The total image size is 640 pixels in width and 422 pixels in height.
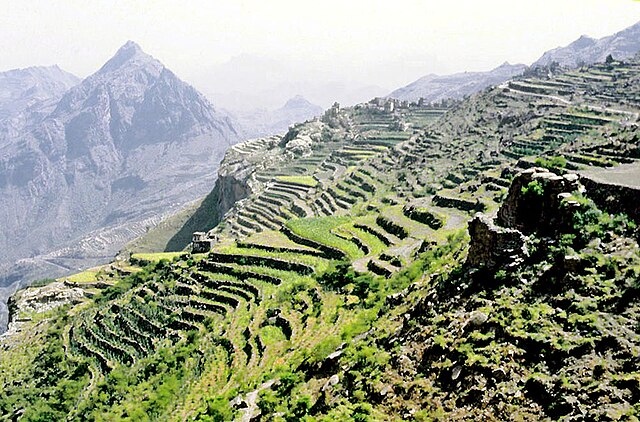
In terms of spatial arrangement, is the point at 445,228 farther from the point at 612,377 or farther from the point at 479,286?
the point at 612,377

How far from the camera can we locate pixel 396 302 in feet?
67.3

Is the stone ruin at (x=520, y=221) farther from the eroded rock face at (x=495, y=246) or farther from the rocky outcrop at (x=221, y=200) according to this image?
the rocky outcrop at (x=221, y=200)

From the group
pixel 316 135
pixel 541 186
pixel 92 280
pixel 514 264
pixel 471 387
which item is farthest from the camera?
pixel 316 135

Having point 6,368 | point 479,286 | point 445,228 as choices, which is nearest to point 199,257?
point 6,368

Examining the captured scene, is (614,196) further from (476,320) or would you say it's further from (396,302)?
(396,302)

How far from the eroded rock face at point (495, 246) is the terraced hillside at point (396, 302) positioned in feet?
0.21

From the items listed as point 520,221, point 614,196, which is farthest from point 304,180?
point 614,196

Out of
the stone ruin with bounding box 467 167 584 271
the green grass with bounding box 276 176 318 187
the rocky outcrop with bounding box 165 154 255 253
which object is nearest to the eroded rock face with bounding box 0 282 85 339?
the rocky outcrop with bounding box 165 154 255 253

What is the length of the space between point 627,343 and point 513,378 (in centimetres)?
248

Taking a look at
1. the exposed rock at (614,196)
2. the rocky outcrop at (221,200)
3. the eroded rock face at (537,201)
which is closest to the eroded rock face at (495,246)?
the eroded rock face at (537,201)

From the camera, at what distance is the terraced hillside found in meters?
11.5

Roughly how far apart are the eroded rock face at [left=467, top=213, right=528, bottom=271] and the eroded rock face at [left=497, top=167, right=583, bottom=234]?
1.23m

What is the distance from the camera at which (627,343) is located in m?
10.5

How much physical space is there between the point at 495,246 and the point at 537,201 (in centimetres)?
227
